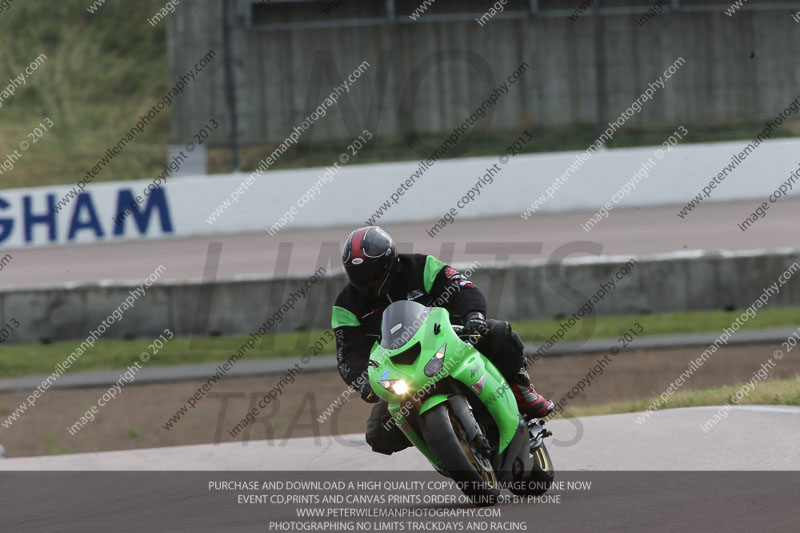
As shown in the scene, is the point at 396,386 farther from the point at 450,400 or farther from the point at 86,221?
the point at 86,221

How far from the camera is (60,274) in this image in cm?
2056

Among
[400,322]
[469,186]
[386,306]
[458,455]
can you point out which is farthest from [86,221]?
[458,455]

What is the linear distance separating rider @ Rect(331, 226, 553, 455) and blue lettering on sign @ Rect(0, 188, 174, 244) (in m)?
16.1

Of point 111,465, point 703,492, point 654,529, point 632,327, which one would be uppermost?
point 654,529

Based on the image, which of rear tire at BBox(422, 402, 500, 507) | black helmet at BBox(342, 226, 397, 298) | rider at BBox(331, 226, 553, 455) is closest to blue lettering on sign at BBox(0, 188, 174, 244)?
rider at BBox(331, 226, 553, 455)

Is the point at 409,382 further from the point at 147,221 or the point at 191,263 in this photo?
the point at 147,221

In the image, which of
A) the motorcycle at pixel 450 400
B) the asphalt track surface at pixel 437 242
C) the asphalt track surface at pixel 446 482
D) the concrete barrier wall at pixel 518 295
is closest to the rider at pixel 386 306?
the motorcycle at pixel 450 400

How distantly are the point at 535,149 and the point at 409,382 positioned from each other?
65.2ft

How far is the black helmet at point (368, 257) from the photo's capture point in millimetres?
6215

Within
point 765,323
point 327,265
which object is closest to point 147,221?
point 327,265

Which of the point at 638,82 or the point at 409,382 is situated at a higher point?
the point at 409,382

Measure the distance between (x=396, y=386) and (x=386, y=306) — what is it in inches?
35.2

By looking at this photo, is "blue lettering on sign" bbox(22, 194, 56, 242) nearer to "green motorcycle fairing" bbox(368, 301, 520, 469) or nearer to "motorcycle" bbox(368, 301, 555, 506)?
"motorcycle" bbox(368, 301, 555, 506)

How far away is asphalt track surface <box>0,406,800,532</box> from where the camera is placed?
5.65m
